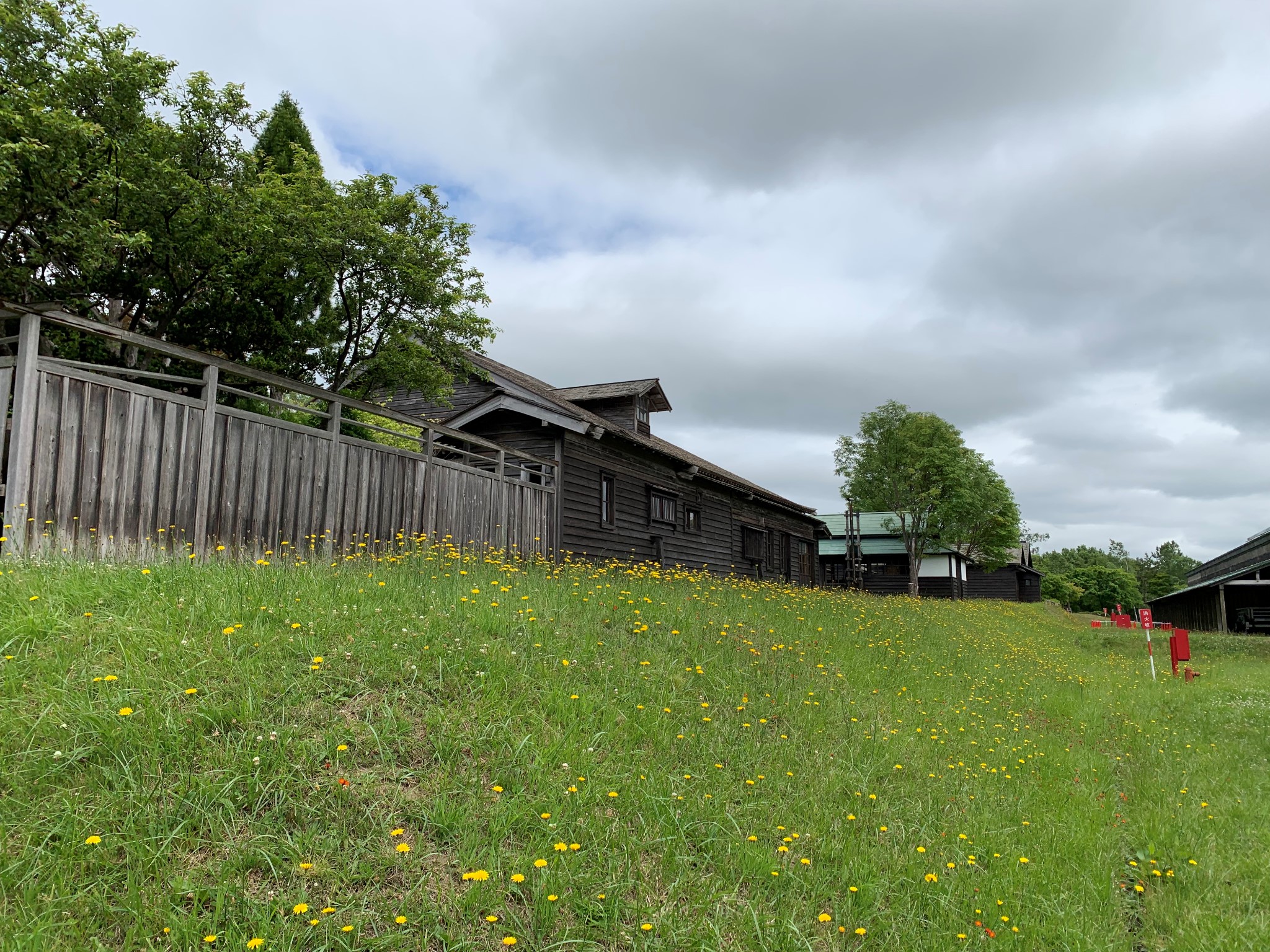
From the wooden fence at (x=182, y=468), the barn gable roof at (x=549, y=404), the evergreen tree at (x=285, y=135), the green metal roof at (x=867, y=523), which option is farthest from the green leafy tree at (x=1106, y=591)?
the wooden fence at (x=182, y=468)

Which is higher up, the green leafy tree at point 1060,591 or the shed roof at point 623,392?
the shed roof at point 623,392

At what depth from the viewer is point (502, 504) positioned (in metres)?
13.8

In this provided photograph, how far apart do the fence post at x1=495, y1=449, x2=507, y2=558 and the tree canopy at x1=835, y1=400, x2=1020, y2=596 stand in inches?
1206

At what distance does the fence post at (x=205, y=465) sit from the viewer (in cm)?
825

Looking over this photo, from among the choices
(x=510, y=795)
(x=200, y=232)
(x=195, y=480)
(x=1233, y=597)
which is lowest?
(x=510, y=795)

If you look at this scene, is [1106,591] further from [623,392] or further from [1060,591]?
[623,392]

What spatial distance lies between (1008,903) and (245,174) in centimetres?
1509

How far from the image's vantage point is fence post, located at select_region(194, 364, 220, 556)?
825 cm

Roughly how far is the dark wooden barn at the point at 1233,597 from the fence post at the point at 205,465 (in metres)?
32.3

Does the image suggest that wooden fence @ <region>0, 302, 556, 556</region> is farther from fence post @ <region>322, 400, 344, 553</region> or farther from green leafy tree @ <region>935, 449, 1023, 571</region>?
green leafy tree @ <region>935, 449, 1023, 571</region>

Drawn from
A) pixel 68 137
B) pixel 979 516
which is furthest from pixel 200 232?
pixel 979 516

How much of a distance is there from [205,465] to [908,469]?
37.3 meters

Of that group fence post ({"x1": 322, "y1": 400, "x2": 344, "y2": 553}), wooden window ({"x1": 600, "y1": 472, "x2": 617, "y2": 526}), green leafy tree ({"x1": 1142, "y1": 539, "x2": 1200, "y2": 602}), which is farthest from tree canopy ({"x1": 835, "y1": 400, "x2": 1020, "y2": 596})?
green leafy tree ({"x1": 1142, "y1": 539, "x2": 1200, "y2": 602})

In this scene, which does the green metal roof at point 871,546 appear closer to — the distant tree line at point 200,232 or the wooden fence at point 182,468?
the distant tree line at point 200,232
